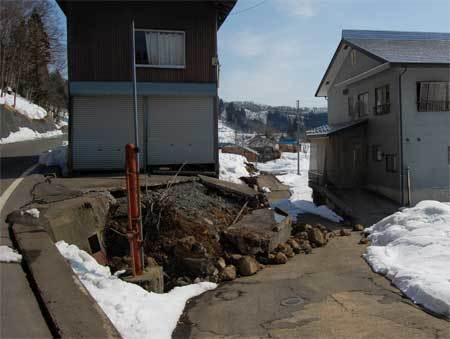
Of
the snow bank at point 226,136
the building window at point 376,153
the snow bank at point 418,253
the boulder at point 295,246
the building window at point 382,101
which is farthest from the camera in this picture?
the snow bank at point 226,136

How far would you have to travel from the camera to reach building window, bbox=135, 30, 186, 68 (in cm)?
1564

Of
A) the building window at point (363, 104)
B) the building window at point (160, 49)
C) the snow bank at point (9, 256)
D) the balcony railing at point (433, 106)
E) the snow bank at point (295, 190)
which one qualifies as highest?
the building window at point (160, 49)

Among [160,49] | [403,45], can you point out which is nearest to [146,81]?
[160,49]

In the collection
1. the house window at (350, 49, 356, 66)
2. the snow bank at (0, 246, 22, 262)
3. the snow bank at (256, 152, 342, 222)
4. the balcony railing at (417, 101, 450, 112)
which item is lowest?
the snow bank at (256, 152, 342, 222)

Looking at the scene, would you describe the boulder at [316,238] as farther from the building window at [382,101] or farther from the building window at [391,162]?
the building window at [382,101]

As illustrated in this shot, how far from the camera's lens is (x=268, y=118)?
149 metres

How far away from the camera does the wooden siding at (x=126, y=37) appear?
15.2 m

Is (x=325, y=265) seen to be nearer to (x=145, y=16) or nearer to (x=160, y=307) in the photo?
(x=160, y=307)

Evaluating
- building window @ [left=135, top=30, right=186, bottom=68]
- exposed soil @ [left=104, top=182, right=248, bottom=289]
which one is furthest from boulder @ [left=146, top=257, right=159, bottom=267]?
building window @ [left=135, top=30, right=186, bottom=68]

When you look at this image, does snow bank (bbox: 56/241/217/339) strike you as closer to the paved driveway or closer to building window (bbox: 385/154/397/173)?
the paved driveway

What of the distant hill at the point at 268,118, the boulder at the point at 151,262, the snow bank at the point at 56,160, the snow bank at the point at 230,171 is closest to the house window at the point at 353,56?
the snow bank at the point at 230,171

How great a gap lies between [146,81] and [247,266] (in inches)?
349

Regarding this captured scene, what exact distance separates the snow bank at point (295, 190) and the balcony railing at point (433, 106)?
595 centimetres

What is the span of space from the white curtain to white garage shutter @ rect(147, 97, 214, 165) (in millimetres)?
1345
